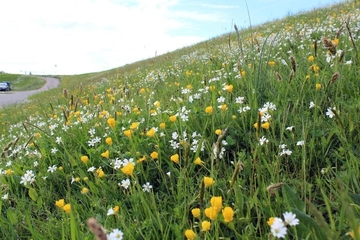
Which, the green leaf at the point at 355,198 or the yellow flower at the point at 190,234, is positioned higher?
the yellow flower at the point at 190,234

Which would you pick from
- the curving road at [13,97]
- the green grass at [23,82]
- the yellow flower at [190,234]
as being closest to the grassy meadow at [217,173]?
the yellow flower at [190,234]

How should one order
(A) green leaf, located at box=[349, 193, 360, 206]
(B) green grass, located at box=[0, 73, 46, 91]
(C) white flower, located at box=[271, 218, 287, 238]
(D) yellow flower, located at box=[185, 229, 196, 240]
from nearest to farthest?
(C) white flower, located at box=[271, 218, 287, 238] < (D) yellow flower, located at box=[185, 229, 196, 240] < (A) green leaf, located at box=[349, 193, 360, 206] < (B) green grass, located at box=[0, 73, 46, 91]

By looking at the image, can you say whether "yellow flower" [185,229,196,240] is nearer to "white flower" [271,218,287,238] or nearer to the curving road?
"white flower" [271,218,287,238]

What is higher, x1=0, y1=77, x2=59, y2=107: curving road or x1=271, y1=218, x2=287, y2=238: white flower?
x1=271, y1=218, x2=287, y2=238: white flower

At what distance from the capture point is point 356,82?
9.37ft

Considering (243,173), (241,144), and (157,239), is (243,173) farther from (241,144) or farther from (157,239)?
(157,239)

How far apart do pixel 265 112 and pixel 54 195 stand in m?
1.87

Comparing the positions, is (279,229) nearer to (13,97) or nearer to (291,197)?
(291,197)

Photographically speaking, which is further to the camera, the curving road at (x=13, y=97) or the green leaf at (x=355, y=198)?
the curving road at (x=13, y=97)

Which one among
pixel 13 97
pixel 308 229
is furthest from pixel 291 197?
pixel 13 97

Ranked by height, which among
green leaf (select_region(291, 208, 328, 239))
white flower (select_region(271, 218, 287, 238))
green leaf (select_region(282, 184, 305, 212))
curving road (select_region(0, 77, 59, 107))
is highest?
white flower (select_region(271, 218, 287, 238))

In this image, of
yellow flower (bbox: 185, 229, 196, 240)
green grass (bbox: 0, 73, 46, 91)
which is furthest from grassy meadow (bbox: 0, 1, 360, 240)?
green grass (bbox: 0, 73, 46, 91)

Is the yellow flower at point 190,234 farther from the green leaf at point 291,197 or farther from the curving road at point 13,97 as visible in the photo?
the curving road at point 13,97

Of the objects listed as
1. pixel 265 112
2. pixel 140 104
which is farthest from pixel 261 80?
pixel 140 104
